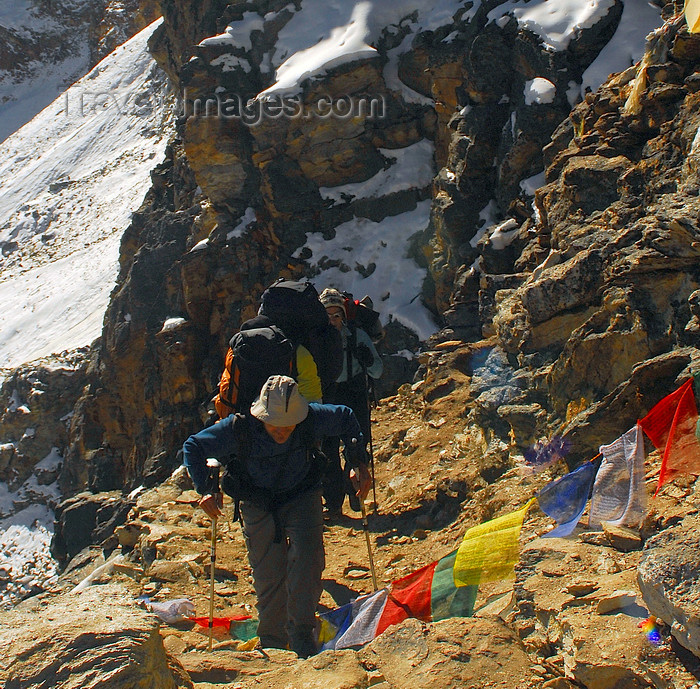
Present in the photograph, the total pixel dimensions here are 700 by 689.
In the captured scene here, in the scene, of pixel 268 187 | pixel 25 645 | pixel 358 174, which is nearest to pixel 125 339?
pixel 268 187

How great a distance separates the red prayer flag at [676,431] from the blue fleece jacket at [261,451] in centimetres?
212

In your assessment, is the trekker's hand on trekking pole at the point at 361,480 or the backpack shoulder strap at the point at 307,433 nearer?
the backpack shoulder strap at the point at 307,433

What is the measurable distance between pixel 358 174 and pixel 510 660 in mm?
15993

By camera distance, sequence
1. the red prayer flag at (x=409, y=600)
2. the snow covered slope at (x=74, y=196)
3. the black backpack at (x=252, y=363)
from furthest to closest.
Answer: the snow covered slope at (x=74, y=196)
the black backpack at (x=252, y=363)
the red prayer flag at (x=409, y=600)

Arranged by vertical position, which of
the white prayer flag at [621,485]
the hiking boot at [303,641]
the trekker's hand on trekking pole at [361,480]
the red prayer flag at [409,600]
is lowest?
the hiking boot at [303,641]

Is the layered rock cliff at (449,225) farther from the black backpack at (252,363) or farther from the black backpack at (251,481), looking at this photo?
the black backpack at (252,363)

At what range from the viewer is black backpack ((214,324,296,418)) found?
15.2 feet

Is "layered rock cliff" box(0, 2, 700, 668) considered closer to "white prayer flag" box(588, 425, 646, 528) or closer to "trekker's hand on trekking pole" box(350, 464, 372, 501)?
"white prayer flag" box(588, 425, 646, 528)

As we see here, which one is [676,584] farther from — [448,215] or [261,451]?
[448,215]

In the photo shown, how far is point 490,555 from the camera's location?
4.13 m

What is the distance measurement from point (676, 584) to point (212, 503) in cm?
271

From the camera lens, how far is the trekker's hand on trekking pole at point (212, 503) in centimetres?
426

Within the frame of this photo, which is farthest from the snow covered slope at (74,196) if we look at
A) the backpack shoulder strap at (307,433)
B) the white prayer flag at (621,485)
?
the white prayer flag at (621,485)

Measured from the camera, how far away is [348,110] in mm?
17516
